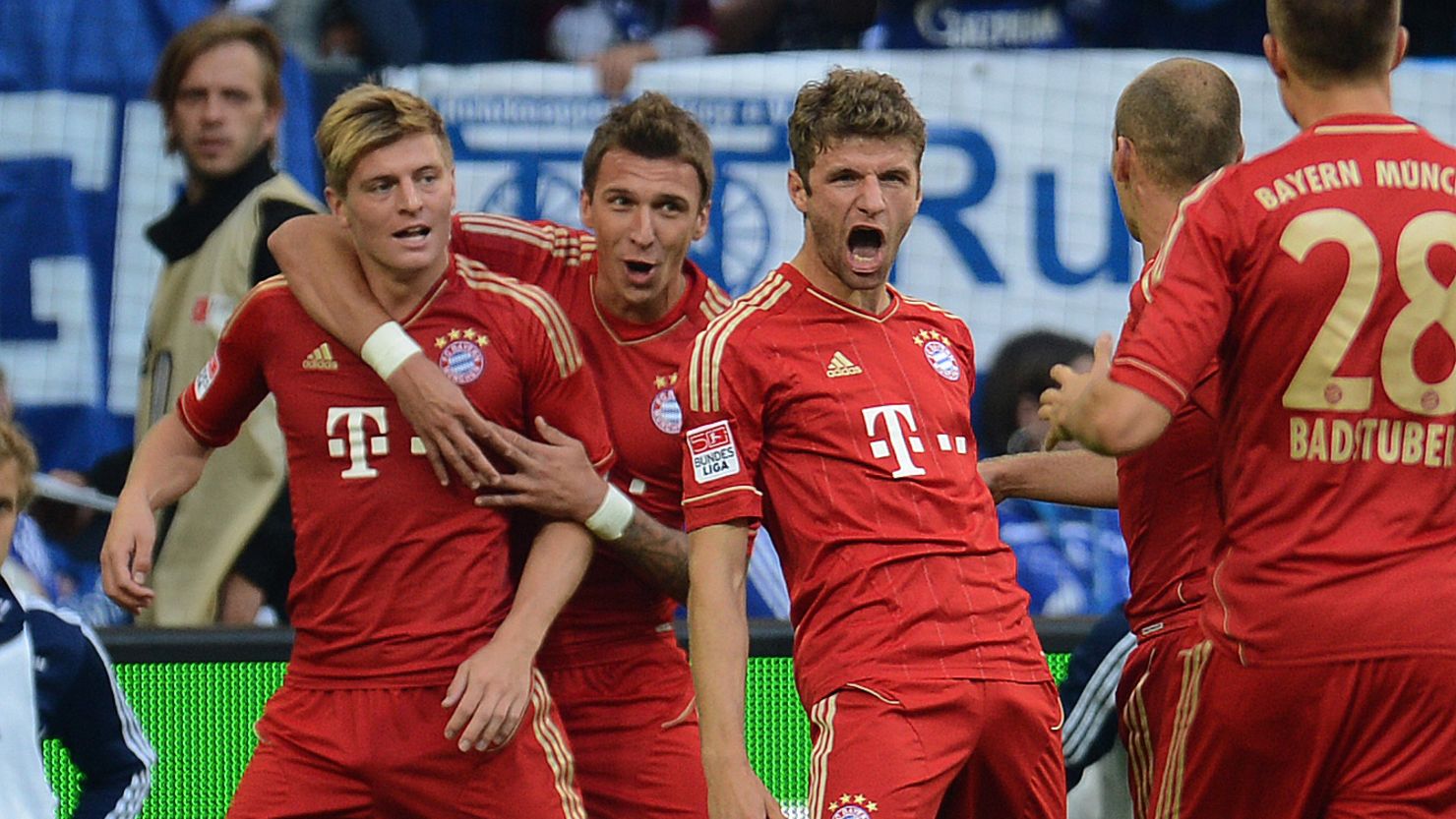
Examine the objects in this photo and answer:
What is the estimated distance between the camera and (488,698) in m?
4.28

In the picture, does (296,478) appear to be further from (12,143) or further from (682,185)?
(12,143)

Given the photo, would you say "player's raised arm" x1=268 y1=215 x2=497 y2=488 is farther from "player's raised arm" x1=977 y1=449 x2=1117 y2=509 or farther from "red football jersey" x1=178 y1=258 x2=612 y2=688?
"player's raised arm" x1=977 y1=449 x2=1117 y2=509

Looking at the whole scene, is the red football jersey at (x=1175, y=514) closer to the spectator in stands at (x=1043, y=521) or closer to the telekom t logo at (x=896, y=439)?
the telekom t logo at (x=896, y=439)

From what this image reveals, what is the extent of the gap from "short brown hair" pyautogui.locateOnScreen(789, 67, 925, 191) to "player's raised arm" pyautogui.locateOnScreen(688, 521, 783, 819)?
0.81 m

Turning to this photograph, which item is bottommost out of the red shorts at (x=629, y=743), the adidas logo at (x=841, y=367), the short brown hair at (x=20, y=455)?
the red shorts at (x=629, y=743)

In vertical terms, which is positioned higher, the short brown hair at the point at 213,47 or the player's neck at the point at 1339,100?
the short brown hair at the point at 213,47

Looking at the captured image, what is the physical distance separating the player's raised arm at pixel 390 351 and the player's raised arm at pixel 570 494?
68 millimetres

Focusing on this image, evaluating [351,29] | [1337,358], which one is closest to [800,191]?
[1337,358]

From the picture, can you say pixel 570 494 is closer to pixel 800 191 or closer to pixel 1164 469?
pixel 800 191

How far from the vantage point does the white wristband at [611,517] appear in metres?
4.57

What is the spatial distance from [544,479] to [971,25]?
16.2ft

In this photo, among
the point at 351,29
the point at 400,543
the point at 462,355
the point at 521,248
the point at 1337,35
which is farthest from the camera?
the point at 351,29

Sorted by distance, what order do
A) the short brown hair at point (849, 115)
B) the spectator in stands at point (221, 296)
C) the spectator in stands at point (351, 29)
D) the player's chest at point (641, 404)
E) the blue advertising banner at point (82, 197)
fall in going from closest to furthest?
the short brown hair at point (849, 115) < the player's chest at point (641, 404) < the spectator in stands at point (221, 296) < the blue advertising banner at point (82, 197) < the spectator in stands at point (351, 29)

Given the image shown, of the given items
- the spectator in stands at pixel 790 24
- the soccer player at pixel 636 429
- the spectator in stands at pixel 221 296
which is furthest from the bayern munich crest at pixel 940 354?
the spectator in stands at pixel 790 24
